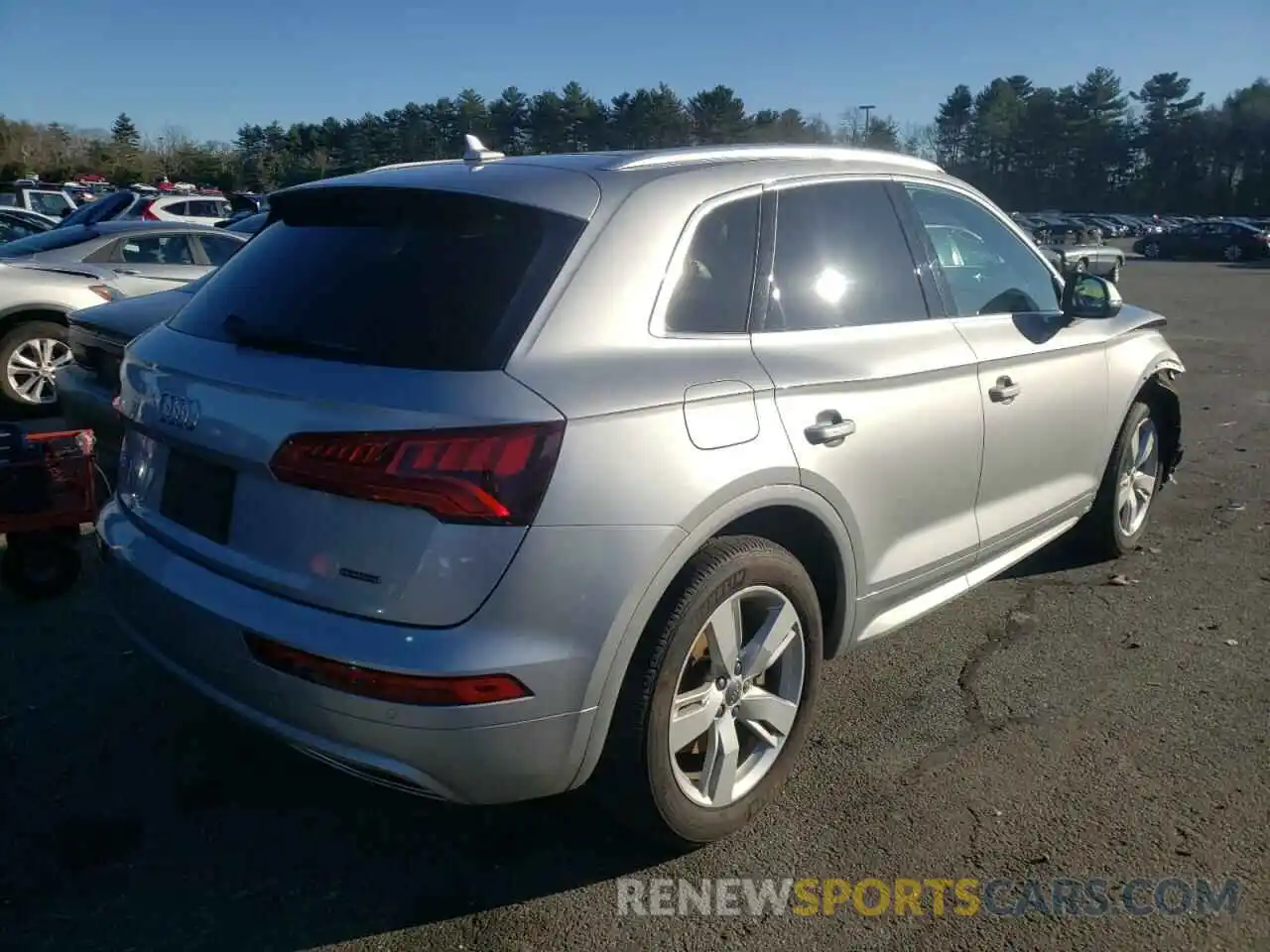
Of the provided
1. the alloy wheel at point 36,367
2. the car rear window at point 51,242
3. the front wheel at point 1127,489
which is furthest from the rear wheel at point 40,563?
the car rear window at point 51,242

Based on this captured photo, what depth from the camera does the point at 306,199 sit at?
3094mm

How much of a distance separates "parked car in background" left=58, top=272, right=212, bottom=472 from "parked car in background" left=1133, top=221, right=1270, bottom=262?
1802 inches

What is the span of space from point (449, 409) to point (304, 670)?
2.23ft

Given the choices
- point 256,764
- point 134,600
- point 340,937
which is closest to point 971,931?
point 340,937

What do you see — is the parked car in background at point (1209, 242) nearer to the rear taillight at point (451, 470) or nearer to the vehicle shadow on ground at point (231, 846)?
the vehicle shadow on ground at point (231, 846)

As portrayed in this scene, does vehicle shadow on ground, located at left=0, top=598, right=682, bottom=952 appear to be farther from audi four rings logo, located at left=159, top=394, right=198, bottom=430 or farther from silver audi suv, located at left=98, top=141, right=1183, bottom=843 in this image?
audi four rings logo, located at left=159, top=394, right=198, bottom=430

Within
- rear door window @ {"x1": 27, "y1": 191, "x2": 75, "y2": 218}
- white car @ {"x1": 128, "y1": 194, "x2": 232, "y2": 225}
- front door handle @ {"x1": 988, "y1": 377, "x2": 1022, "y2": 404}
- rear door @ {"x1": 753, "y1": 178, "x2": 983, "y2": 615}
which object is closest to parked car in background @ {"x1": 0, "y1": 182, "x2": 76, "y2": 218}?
rear door window @ {"x1": 27, "y1": 191, "x2": 75, "y2": 218}

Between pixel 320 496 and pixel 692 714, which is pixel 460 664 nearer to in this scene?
pixel 320 496

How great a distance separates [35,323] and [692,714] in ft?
23.2

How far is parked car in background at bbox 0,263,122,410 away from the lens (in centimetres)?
771

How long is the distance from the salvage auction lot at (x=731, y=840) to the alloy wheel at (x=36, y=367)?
4134mm

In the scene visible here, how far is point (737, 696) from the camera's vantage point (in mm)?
2912

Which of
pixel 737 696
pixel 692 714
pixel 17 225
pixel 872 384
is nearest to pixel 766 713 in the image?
pixel 737 696

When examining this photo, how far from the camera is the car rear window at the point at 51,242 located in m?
8.61
